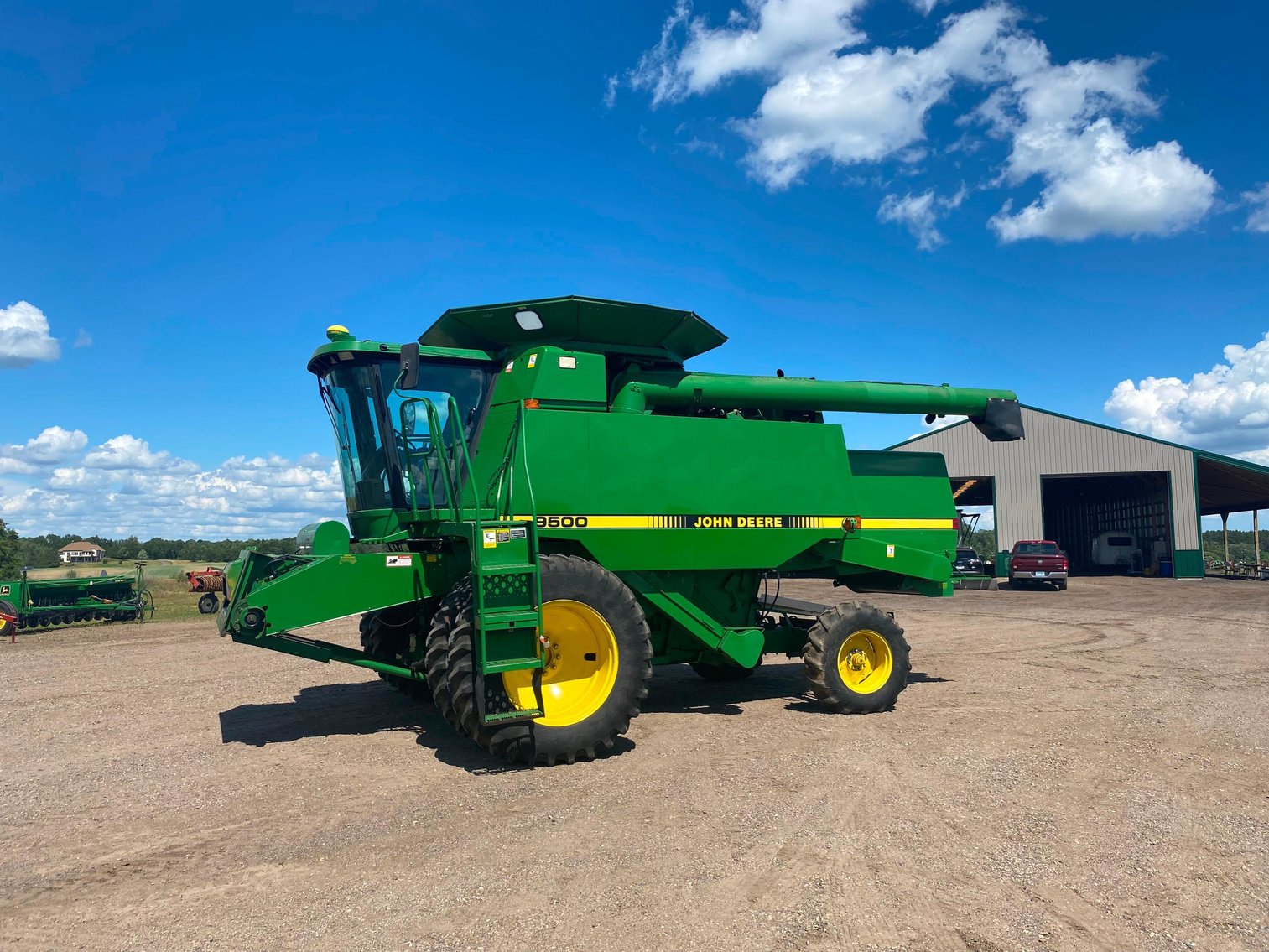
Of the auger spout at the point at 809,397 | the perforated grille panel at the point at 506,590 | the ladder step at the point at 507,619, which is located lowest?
the ladder step at the point at 507,619

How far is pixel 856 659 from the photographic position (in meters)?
8.24

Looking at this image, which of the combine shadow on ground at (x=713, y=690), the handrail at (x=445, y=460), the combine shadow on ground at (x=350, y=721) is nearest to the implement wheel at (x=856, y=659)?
the combine shadow on ground at (x=713, y=690)

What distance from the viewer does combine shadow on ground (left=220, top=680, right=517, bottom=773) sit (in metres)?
6.66

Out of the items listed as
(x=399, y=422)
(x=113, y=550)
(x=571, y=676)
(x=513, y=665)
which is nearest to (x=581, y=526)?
(x=571, y=676)

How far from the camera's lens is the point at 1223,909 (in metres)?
3.72

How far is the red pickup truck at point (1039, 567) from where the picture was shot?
27.4 meters

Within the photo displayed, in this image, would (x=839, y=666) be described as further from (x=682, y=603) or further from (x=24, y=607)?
(x=24, y=607)

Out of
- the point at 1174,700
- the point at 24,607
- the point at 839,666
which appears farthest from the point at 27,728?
the point at 24,607

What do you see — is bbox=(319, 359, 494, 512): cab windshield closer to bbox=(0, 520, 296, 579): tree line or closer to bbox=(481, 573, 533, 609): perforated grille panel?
bbox=(481, 573, 533, 609): perforated grille panel

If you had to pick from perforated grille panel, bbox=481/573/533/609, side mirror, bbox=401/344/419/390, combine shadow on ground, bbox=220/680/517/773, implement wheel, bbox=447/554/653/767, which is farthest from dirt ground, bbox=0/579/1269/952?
side mirror, bbox=401/344/419/390

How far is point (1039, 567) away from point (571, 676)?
82.8 feet

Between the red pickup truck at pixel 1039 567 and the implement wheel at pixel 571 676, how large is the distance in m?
24.8

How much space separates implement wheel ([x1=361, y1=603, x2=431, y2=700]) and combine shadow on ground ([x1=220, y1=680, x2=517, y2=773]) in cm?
19

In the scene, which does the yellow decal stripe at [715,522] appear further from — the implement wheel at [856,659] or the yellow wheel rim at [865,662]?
the yellow wheel rim at [865,662]
